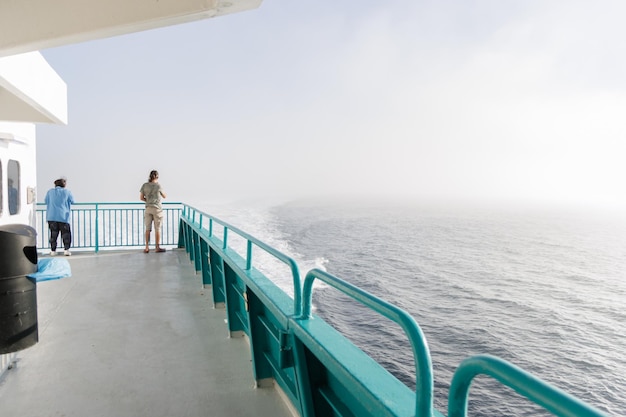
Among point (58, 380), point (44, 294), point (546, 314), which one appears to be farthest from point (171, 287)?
point (546, 314)

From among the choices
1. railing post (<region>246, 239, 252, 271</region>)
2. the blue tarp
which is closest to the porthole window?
the blue tarp

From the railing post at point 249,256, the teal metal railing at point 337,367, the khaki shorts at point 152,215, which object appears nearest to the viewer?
the teal metal railing at point 337,367

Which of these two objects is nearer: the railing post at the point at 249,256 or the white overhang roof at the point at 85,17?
the white overhang roof at the point at 85,17

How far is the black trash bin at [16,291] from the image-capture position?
2.33 meters

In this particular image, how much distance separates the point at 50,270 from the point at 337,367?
6.71 feet

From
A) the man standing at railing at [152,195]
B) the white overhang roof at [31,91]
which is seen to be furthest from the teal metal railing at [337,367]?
the man standing at railing at [152,195]

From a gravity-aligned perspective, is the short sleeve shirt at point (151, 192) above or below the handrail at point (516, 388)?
above

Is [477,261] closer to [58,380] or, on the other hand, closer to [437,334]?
[437,334]

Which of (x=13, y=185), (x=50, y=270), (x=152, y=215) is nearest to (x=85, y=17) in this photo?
(x=50, y=270)

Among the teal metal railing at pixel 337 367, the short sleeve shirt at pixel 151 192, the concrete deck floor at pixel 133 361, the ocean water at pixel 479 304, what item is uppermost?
the short sleeve shirt at pixel 151 192

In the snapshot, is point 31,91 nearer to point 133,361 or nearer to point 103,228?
point 133,361

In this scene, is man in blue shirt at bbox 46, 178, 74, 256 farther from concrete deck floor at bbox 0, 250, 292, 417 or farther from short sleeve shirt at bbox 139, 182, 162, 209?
concrete deck floor at bbox 0, 250, 292, 417

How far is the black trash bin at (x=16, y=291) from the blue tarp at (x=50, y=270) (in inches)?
2.1

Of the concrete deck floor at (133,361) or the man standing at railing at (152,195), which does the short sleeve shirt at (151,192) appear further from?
the concrete deck floor at (133,361)
